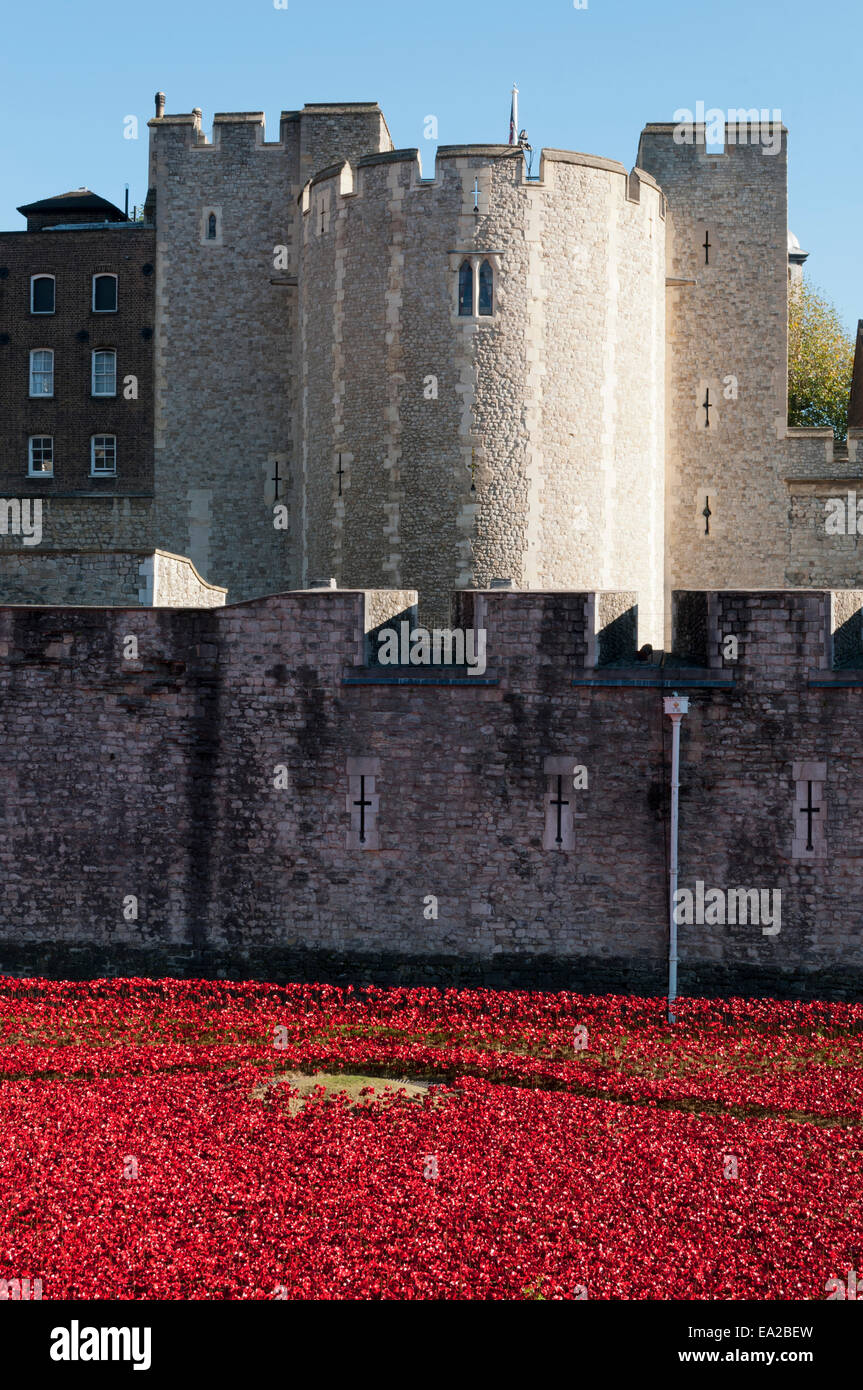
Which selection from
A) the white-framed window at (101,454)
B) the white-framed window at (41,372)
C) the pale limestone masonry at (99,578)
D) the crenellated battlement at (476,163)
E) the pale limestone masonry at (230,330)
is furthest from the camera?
the white-framed window at (41,372)

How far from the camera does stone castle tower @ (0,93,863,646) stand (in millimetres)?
23219

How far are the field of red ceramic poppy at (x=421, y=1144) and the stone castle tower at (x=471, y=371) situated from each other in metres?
9.10

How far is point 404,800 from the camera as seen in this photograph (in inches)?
578

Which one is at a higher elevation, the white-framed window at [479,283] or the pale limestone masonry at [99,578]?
the white-framed window at [479,283]

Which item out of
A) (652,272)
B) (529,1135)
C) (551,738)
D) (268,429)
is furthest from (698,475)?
(529,1135)

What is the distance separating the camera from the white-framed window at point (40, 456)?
1228 inches

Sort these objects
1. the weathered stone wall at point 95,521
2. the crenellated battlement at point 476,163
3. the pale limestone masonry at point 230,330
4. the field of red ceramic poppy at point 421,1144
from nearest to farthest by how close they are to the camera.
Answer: the field of red ceramic poppy at point 421,1144 < the crenellated battlement at point 476,163 < the weathered stone wall at point 95,521 < the pale limestone masonry at point 230,330

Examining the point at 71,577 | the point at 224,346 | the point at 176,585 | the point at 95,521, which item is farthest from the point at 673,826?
the point at 224,346

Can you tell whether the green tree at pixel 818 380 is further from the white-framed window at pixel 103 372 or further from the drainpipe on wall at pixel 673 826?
the drainpipe on wall at pixel 673 826

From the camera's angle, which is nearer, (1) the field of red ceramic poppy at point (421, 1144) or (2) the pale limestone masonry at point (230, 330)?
(1) the field of red ceramic poppy at point (421, 1144)

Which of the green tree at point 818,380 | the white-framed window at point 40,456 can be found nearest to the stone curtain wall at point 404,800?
the white-framed window at point 40,456

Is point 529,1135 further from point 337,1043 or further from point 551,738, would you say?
point 551,738

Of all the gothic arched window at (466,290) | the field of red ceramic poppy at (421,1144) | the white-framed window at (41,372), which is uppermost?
the white-framed window at (41,372)

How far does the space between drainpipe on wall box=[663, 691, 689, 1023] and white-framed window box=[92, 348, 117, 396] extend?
2125cm
